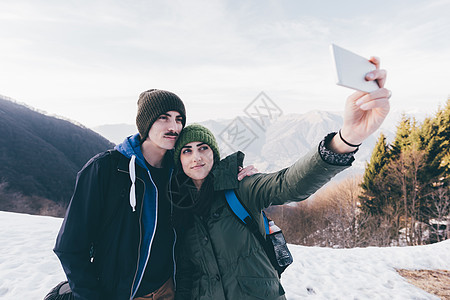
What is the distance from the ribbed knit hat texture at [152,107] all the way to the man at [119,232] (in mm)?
151

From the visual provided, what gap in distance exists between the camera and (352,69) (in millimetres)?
1020

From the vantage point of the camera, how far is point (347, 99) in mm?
1272

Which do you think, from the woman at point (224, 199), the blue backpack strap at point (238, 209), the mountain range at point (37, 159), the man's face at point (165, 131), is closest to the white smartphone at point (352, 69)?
the woman at point (224, 199)

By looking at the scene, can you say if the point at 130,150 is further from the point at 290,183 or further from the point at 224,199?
the point at 290,183

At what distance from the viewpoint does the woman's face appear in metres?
1.91

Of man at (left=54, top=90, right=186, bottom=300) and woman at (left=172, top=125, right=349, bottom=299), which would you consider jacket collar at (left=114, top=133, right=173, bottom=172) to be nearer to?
man at (left=54, top=90, right=186, bottom=300)

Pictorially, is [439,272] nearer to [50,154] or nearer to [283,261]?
[283,261]

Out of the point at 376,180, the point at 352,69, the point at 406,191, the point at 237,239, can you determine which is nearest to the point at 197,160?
the point at 237,239

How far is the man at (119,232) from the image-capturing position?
1.61 meters

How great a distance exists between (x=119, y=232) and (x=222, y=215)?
2.29ft

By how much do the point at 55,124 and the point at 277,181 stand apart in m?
69.0

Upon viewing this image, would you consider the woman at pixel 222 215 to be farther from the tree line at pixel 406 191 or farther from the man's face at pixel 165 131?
the tree line at pixel 406 191

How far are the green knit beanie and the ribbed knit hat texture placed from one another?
0.77 feet

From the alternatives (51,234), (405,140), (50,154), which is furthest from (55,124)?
(405,140)
